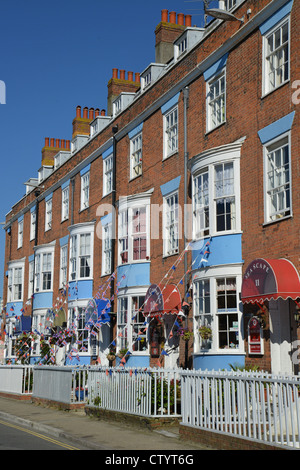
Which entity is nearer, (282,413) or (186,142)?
(282,413)

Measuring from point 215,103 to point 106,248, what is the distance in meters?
9.06

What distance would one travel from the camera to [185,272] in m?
18.2

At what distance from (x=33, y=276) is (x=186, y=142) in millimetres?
17248

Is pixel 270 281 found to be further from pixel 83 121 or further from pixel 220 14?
pixel 83 121

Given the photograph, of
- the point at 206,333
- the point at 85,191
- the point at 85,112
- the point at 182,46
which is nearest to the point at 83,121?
the point at 85,112

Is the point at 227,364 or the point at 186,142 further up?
the point at 186,142

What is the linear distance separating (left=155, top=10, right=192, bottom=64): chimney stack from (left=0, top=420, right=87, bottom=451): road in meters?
15.4

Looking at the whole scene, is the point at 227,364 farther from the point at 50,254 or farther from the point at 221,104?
the point at 50,254

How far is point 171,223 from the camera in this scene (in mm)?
19844

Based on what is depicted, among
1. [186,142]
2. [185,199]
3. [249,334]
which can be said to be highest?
[186,142]

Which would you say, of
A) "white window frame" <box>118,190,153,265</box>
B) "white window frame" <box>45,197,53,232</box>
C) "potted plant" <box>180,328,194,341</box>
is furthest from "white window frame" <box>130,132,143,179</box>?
"white window frame" <box>45,197,53,232</box>

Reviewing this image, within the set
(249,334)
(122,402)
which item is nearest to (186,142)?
(249,334)

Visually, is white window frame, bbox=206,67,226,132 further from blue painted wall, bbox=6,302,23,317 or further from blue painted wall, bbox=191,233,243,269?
blue painted wall, bbox=6,302,23,317

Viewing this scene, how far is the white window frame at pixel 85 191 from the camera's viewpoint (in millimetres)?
27797
